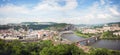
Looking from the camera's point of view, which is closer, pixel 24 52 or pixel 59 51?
pixel 59 51

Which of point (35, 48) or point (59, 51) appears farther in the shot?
point (35, 48)

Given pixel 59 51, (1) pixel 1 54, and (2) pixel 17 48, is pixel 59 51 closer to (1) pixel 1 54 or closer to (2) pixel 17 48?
(2) pixel 17 48

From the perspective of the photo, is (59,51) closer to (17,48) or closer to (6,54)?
(17,48)

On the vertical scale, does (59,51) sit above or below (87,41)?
above

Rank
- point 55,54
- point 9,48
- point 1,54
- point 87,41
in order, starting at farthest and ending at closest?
Answer: point 87,41
point 9,48
point 1,54
point 55,54

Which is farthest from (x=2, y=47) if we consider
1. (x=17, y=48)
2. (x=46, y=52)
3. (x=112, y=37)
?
(x=112, y=37)

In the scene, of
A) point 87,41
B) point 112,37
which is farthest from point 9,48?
point 112,37

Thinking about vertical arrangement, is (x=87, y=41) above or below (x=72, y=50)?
below

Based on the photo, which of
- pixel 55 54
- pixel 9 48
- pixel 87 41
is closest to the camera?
pixel 55 54

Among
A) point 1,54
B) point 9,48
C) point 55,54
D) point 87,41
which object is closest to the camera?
point 55,54
